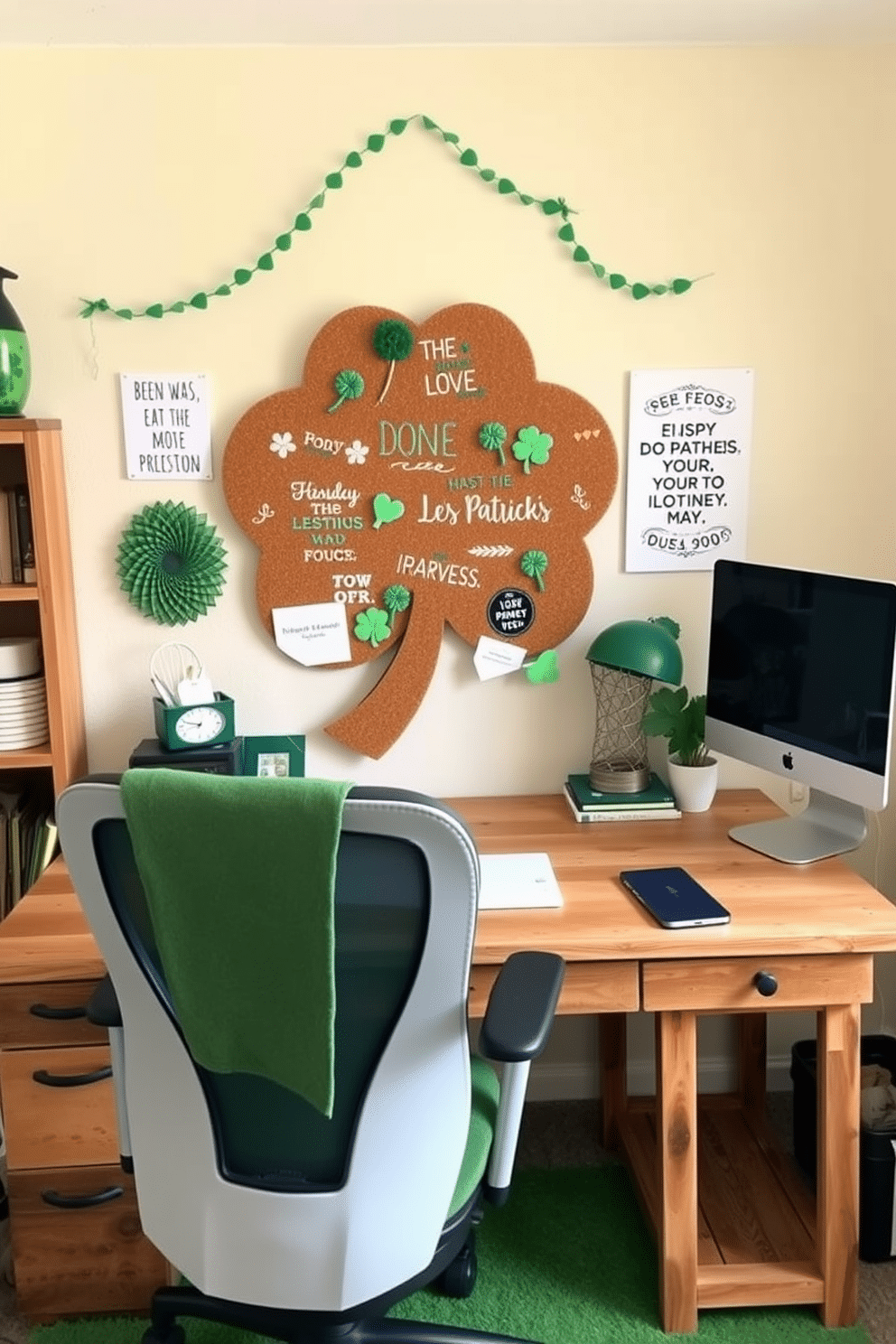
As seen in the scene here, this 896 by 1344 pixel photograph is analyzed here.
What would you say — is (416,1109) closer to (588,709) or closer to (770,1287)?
(770,1287)

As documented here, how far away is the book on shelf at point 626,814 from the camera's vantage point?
2443 millimetres

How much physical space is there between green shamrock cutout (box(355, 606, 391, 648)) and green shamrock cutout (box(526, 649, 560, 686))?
32cm

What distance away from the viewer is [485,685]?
2.59m

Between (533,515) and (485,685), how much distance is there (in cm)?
38

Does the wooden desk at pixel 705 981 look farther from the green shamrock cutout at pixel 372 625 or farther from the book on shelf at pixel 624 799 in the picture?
the green shamrock cutout at pixel 372 625

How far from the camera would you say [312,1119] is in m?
1.55

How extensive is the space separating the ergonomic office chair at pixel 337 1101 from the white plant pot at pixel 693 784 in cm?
87

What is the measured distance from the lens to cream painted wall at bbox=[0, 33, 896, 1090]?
2.35m

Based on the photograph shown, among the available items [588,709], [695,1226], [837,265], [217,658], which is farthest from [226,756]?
[837,265]

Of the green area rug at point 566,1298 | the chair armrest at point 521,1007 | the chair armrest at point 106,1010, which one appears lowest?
the green area rug at point 566,1298

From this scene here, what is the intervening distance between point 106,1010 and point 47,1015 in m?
0.35

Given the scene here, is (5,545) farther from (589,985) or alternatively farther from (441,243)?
(589,985)

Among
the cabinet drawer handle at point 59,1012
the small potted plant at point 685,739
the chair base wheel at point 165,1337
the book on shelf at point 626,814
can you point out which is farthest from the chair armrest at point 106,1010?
the small potted plant at point 685,739

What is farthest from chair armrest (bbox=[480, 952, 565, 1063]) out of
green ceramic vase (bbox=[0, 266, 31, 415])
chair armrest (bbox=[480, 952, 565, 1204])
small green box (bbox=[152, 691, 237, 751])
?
green ceramic vase (bbox=[0, 266, 31, 415])
